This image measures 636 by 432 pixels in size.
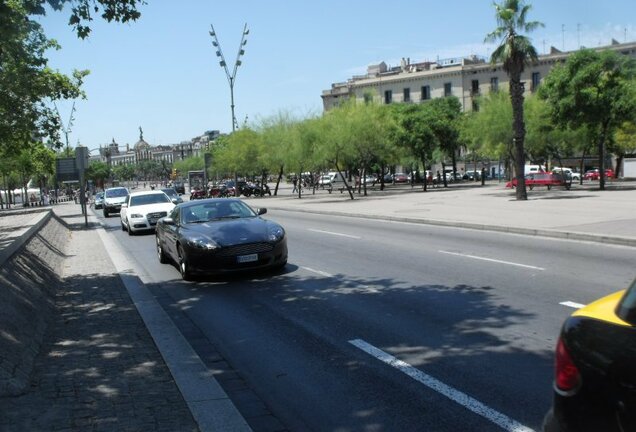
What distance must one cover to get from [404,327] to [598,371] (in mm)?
4456

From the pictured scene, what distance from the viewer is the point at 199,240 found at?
10.3 metres

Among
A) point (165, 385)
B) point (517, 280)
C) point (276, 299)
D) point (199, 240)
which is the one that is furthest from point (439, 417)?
point (199, 240)

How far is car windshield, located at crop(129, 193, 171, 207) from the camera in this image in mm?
22516

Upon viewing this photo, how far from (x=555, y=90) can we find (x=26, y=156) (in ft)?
126

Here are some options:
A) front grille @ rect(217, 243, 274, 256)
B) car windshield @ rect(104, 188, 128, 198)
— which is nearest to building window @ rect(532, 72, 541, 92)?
car windshield @ rect(104, 188, 128, 198)

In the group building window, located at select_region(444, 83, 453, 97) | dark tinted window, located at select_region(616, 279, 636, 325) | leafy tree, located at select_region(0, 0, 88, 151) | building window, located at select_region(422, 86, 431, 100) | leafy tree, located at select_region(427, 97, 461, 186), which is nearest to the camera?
dark tinted window, located at select_region(616, 279, 636, 325)

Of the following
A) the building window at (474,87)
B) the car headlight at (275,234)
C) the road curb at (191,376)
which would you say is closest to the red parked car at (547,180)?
the car headlight at (275,234)

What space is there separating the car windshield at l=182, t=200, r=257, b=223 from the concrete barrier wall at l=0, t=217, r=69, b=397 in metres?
2.68

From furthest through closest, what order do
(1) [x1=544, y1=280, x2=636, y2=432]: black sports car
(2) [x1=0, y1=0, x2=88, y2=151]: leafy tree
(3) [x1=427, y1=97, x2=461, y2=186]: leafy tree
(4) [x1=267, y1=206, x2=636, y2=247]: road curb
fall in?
(3) [x1=427, y1=97, x2=461, y2=186]: leafy tree
(2) [x1=0, y1=0, x2=88, y2=151]: leafy tree
(4) [x1=267, y1=206, x2=636, y2=247]: road curb
(1) [x1=544, y1=280, x2=636, y2=432]: black sports car

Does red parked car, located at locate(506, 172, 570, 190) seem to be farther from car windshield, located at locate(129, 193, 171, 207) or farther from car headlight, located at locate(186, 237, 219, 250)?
car headlight, located at locate(186, 237, 219, 250)

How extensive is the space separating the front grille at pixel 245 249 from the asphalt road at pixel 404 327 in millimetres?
536

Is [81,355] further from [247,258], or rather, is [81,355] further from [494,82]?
[494,82]

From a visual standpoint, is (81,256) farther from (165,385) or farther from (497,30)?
(497,30)

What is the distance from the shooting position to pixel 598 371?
2.42 meters
